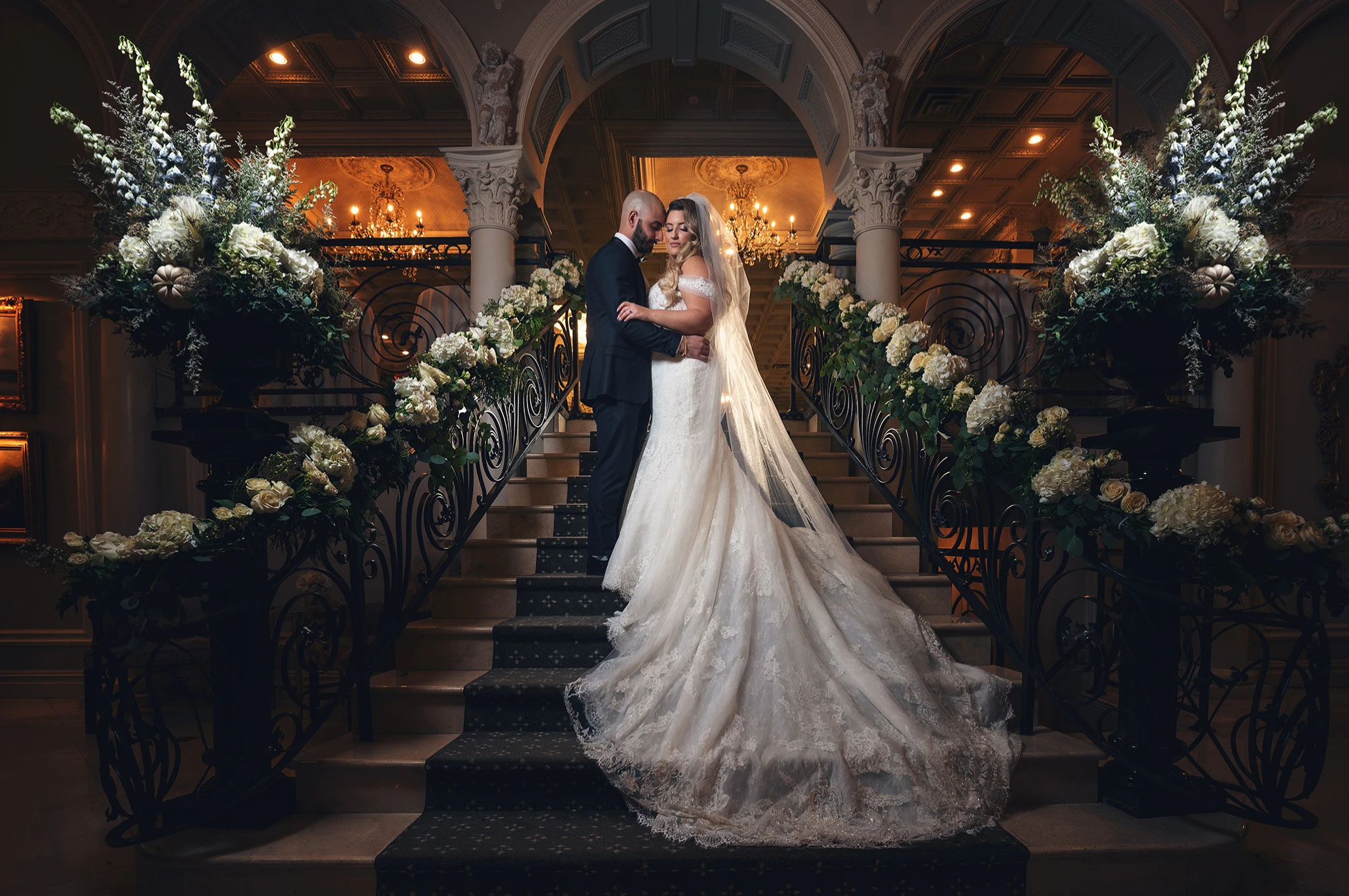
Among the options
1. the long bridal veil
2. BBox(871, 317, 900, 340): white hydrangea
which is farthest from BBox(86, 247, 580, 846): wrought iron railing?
BBox(871, 317, 900, 340): white hydrangea

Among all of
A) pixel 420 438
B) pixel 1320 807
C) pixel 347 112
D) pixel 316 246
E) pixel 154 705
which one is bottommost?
pixel 1320 807

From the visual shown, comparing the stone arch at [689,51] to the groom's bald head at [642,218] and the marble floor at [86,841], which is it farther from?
the marble floor at [86,841]

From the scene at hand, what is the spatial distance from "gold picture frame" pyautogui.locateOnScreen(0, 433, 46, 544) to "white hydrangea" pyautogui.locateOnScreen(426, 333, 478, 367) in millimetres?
4600

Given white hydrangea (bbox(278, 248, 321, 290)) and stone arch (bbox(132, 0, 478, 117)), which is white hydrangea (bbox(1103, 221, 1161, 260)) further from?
stone arch (bbox(132, 0, 478, 117))

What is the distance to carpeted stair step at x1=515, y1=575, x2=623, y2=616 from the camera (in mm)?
4145

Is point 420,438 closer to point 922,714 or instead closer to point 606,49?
point 922,714

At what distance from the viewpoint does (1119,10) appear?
263 inches

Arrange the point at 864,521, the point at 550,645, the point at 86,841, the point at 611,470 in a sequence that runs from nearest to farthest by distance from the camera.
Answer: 1. the point at 86,841
2. the point at 550,645
3. the point at 611,470
4. the point at 864,521

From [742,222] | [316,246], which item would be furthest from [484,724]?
[742,222]

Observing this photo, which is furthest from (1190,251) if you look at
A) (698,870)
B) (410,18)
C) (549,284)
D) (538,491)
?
(410,18)

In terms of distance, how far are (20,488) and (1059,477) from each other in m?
7.37

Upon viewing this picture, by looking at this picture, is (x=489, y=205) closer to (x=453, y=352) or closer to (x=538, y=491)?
(x=538, y=491)

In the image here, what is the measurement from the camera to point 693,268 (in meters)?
4.23

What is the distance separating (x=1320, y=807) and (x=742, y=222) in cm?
1027
